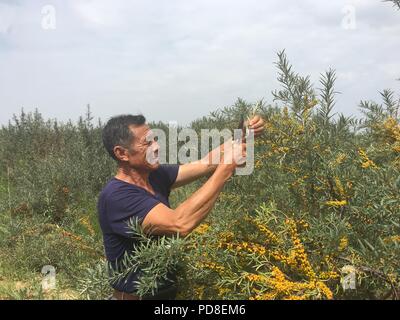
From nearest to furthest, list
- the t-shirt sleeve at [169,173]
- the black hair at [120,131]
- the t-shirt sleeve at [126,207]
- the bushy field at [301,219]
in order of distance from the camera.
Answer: the bushy field at [301,219], the t-shirt sleeve at [126,207], the black hair at [120,131], the t-shirt sleeve at [169,173]

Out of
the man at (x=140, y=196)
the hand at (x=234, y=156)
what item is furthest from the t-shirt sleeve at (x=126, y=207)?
the hand at (x=234, y=156)

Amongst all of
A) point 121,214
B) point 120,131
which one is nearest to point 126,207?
point 121,214

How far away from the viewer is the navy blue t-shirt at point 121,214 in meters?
2.39

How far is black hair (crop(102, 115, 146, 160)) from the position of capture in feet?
8.64

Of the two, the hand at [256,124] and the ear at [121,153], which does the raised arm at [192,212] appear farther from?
the ear at [121,153]

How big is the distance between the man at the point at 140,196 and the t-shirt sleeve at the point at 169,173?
0.15 ft

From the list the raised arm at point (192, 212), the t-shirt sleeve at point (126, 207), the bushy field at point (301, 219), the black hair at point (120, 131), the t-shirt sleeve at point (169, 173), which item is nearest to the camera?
the bushy field at point (301, 219)

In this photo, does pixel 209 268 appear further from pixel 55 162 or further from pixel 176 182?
pixel 55 162

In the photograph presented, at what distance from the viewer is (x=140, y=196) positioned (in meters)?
2.45

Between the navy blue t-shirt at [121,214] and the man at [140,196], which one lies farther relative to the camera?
the navy blue t-shirt at [121,214]

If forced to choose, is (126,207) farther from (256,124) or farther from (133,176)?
(256,124)

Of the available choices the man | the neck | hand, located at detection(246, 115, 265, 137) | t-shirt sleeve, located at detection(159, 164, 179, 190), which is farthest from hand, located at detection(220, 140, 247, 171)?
t-shirt sleeve, located at detection(159, 164, 179, 190)
